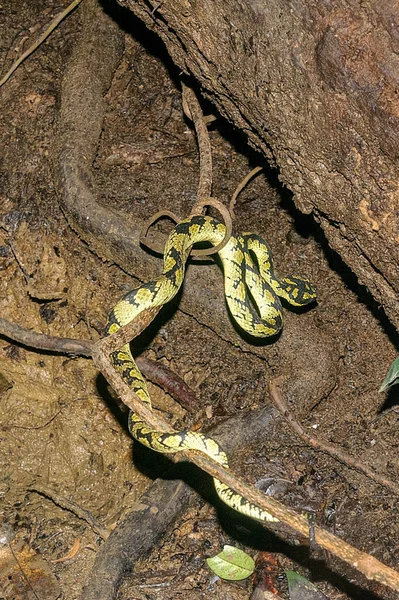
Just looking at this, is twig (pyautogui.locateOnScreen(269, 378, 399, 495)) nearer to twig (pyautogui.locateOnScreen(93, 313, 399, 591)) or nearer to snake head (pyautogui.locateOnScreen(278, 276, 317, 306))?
snake head (pyautogui.locateOnScreen(278, 276, 317, 306))

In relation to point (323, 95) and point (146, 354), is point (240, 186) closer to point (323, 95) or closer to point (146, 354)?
point (146, 354)

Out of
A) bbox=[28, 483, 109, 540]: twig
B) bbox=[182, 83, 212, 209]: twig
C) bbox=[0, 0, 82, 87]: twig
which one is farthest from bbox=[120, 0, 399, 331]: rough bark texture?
bbox=[28, 483, 109, 540]: twig

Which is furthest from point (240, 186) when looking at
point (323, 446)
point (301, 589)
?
point (301, 589)

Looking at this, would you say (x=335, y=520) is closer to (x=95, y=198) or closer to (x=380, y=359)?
(x=380, y=359)

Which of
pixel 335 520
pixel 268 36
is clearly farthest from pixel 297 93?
pixel 335 520

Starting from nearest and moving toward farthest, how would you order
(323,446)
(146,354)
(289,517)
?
(289,517), (323,446), (146,354)

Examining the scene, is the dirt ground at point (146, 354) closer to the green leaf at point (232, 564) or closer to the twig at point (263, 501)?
the green leaf at point (232, 564)
